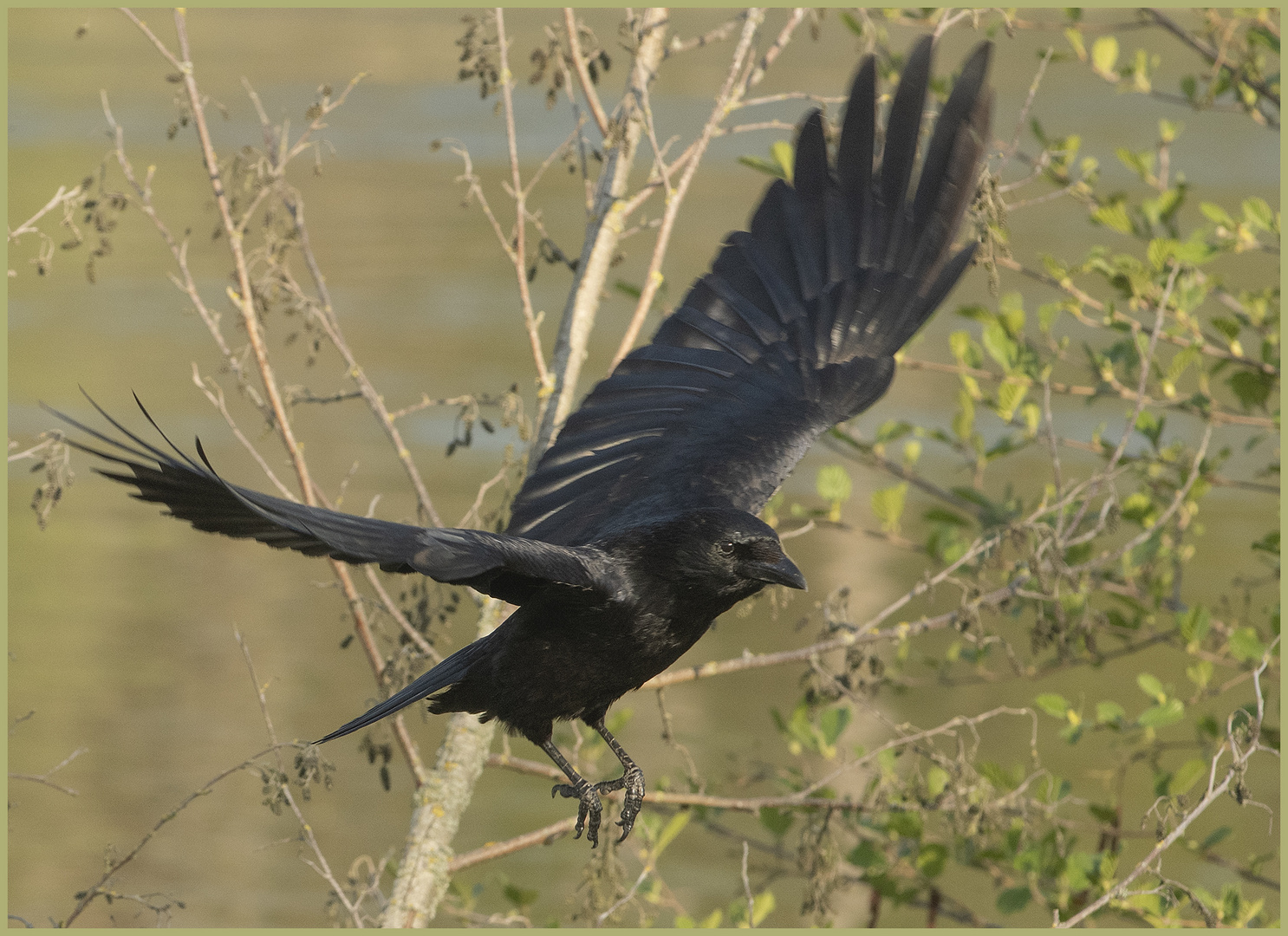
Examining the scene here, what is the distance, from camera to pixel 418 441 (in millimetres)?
9516

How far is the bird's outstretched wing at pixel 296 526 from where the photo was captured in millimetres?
2477

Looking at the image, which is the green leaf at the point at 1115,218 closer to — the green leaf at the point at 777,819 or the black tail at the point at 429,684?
the green leaf at the point at 777,819

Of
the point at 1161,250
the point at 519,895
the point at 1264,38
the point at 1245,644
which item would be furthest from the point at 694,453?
the point at 1264,38

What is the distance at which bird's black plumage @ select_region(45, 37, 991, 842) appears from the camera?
3037 millimetres

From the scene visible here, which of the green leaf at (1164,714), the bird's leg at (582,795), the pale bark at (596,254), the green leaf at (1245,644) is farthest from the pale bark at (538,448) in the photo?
the green leaf at (1245,644)

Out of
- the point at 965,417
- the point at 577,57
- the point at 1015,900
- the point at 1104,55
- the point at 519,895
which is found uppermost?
the point at 577,57

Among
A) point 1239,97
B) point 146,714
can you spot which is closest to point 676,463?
point 1239,97

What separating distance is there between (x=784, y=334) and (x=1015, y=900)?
196cm

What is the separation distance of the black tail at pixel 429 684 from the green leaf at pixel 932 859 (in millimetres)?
1894

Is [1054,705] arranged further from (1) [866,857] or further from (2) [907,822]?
(1) [866,857]

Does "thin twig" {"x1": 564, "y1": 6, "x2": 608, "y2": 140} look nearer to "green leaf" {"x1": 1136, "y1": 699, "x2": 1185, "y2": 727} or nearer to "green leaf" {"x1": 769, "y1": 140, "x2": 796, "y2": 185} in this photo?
"green leaf" {"x1": 769, "y1": 140, "x2": 796, "y2": 185}

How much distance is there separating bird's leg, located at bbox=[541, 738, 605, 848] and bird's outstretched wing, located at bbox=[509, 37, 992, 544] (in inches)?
23.6

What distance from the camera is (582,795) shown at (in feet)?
11.7

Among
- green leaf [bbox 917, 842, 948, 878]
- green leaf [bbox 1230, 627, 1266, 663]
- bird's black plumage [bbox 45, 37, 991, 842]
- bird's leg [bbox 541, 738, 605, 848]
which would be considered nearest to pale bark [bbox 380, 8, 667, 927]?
bird's black plumage [bbox 45, 37, 991, 842]
